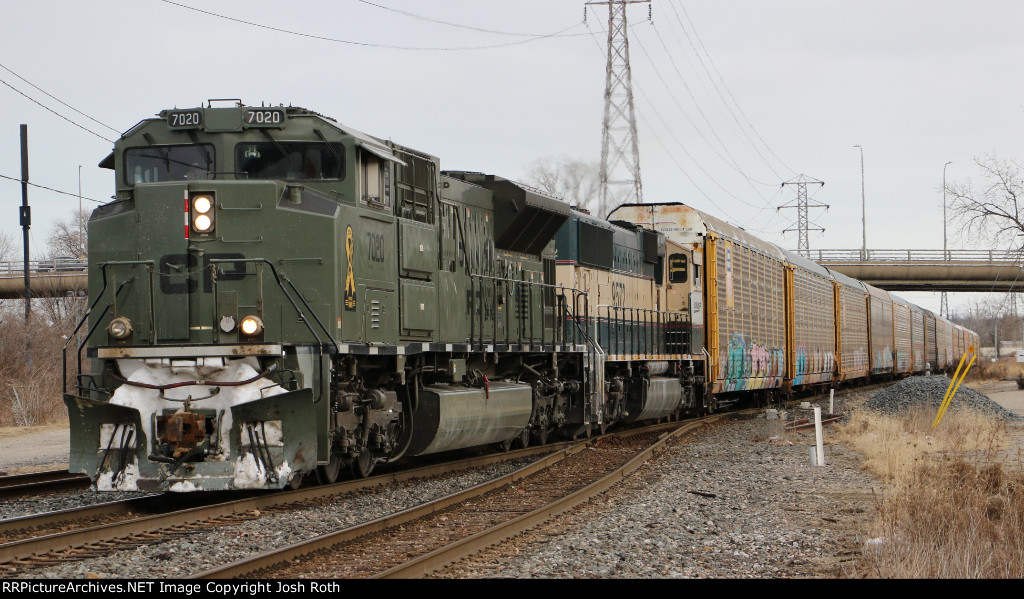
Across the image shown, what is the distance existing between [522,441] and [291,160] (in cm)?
661

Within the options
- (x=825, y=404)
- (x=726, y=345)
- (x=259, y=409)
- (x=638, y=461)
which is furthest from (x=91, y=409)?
(x=825, y=404)

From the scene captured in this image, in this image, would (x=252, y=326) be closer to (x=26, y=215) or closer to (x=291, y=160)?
(x=291, y=160)

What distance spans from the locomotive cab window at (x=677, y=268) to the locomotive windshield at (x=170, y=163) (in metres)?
12.0

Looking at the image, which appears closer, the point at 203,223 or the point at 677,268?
the point at 203,223

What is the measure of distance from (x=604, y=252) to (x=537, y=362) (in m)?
3.05

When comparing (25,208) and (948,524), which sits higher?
(25,208)

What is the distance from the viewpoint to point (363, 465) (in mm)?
10898

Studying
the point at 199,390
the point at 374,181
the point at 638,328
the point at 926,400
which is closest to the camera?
the point at 199,390

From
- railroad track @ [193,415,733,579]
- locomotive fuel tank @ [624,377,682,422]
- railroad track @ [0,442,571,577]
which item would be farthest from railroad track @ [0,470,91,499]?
locomotive fuel tank @ [624,377,682,422]

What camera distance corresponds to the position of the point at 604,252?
1705 centimetres

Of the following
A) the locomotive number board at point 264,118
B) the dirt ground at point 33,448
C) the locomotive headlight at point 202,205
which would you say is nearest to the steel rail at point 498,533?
the locomotive headlight at point 202,205

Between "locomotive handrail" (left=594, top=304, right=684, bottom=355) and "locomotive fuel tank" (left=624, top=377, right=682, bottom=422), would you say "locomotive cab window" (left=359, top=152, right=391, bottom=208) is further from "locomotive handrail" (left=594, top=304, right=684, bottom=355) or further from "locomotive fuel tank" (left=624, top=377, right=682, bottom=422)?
"locomotive fuel tank" (left=624, top=377, right=682, bottom=422)

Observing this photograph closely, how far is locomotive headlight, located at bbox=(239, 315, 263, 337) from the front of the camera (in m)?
8.98

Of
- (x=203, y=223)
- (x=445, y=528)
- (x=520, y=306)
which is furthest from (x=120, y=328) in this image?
(x=520, y=306)
